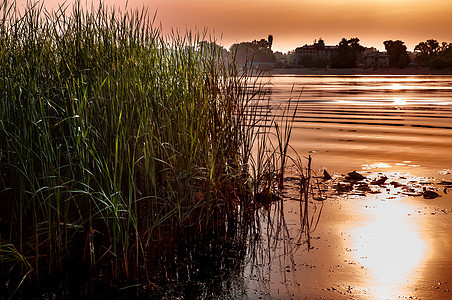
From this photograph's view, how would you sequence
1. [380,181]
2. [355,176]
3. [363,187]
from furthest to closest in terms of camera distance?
[355,176], [380,181], [363,187]

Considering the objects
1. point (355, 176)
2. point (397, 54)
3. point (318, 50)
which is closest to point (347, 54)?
point (397, 54)

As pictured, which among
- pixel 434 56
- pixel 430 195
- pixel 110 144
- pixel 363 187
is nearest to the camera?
pixel 110 144

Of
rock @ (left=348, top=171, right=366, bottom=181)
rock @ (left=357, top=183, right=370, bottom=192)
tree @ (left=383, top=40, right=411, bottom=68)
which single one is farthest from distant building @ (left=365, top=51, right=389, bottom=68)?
rock @ (left=357, top=183, right=370, bottom=192)

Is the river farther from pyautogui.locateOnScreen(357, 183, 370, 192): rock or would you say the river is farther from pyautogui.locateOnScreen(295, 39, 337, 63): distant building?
pyautogui.locateOnScreen(295, 39, 337, 63): distant building

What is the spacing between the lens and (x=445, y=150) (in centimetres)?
Result: 988

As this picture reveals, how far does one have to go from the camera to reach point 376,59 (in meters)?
150

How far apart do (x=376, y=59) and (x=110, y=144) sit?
510ft

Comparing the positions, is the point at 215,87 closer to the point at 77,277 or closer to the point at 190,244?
the point at 190,244

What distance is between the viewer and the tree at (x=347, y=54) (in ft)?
413

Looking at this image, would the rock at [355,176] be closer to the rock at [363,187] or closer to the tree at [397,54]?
the rock at [363,187]

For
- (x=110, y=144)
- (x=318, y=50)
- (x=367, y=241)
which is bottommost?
(x=367, y=241)

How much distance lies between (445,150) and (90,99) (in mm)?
7743

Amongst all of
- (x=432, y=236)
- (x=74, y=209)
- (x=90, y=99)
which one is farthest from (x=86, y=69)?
(x=432, y=236)

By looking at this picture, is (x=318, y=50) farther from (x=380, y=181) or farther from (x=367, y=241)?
(x=367, y=241)
